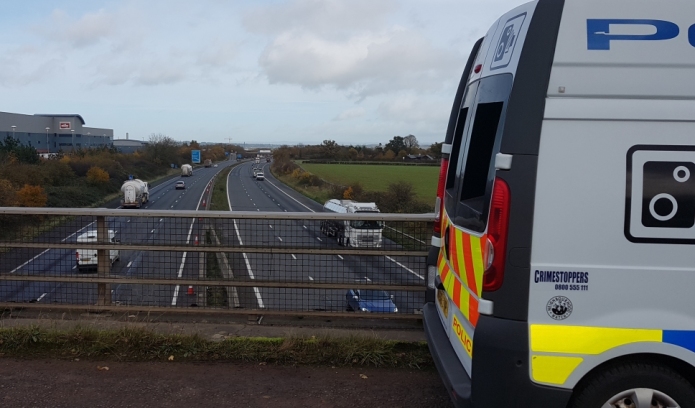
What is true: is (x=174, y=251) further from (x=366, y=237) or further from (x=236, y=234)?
(x=366, y=237)

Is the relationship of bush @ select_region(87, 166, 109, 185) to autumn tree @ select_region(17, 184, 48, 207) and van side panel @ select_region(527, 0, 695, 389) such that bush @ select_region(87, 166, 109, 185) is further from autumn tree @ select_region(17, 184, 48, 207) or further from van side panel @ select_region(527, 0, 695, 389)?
van side panel @ select_region(527, 0, 695, 389)

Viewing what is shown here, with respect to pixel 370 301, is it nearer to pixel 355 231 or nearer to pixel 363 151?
pixel 355 231

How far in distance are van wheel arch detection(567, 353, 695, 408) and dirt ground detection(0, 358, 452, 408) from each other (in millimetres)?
1391

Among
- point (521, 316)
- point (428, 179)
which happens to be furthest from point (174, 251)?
point (428, 179)

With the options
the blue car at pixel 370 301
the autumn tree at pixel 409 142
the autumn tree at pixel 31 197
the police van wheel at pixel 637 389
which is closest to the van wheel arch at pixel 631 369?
the police van wheel at pixel 637 389

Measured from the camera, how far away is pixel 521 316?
3.33m

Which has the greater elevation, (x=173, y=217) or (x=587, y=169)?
(x=587, y=169)

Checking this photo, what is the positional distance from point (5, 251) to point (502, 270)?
5530 millimetres

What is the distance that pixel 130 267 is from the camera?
21.6 ft

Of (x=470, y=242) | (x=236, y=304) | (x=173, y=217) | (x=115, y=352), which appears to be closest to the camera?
(x=470, y=242)

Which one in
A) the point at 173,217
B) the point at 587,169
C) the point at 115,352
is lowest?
the point at 115,352

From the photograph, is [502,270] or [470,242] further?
[470,242]

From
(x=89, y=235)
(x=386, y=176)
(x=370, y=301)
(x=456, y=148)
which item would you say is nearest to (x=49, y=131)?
(x=386, y=176)

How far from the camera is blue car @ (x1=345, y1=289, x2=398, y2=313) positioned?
6.52m
